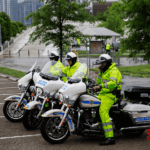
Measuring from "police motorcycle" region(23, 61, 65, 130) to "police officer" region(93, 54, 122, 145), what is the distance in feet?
3.48

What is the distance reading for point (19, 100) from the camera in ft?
22.6

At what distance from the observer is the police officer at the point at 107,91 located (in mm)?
5258

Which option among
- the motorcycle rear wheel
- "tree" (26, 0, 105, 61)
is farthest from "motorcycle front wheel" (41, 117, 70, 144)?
"tree" (26, 0, 105, 61)

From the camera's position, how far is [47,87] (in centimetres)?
594

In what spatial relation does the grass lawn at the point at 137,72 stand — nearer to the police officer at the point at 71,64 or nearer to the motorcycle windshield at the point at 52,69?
the police officer at the point at 71,64

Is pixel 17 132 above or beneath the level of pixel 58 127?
beneath

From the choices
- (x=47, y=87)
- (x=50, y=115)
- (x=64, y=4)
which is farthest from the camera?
(x=64, y=4)

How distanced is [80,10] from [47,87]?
8618 millimetres

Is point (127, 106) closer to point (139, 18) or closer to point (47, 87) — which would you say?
point (47, 87)

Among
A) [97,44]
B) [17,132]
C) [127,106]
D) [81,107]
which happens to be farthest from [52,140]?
[97,44]

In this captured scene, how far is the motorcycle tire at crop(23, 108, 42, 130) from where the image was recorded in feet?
19.8

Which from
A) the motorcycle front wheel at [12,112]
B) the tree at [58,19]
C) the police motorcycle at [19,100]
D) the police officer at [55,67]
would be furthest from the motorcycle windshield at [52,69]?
the tree at [58,19]

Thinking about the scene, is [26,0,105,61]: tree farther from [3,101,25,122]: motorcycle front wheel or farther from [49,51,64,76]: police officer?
[3,101,25,122]: motorcycle front wheel

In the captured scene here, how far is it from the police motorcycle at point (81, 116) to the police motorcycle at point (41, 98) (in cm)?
69
